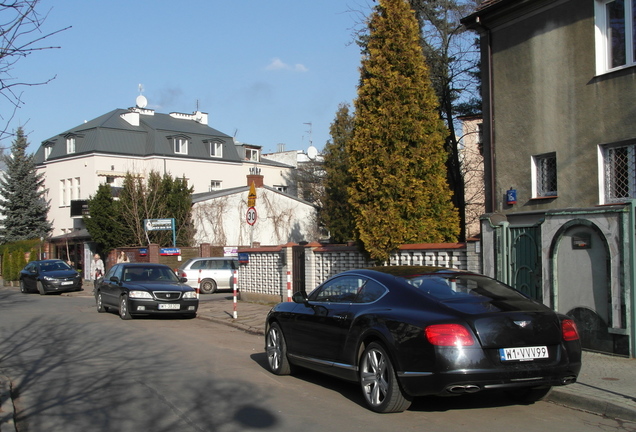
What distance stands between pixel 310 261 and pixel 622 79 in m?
9.27

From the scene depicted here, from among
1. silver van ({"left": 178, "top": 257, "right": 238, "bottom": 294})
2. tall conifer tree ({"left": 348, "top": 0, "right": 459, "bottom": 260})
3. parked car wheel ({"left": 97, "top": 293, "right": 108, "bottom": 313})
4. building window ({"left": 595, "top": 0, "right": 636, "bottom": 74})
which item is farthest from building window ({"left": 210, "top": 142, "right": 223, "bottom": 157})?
building window ({"left": 595, "top": 0, "right": 636, "bottom": 74})

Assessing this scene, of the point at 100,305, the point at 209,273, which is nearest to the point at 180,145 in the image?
the point at 209,273

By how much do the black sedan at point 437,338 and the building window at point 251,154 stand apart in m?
53.2

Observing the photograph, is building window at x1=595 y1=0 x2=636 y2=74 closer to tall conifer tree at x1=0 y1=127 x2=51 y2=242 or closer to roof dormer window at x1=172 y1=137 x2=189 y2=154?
roof dormer window at x1=172 y1=137 x2=189 y2=154

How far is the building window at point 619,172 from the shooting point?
12750mm

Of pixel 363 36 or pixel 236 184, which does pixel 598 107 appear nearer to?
pixel 363 36

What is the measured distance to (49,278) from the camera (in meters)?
30.3

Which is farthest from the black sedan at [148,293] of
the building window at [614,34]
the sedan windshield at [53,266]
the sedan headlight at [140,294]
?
the sedan windshield at [53,266]

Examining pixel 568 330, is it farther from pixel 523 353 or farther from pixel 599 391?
pixel 599 391

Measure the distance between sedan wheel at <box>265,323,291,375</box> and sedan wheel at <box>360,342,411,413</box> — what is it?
2138 millimetres

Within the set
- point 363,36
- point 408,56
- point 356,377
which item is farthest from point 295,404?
point 363,36

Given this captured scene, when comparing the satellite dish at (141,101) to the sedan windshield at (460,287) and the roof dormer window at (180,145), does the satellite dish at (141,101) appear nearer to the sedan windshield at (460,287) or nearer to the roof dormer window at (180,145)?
the roof dormer window at (180,145)

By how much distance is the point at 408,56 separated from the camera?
50.4 ft

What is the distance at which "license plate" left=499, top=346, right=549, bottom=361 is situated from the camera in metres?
6.51
